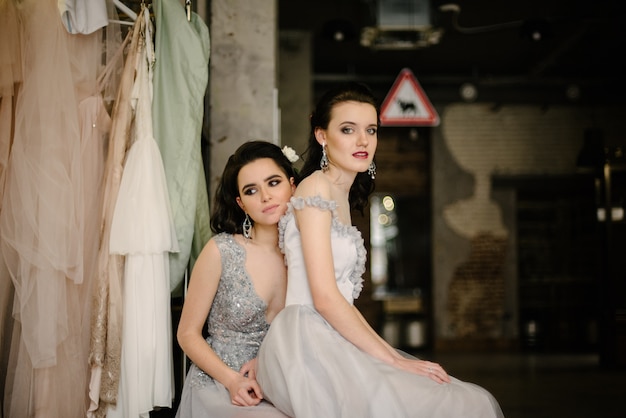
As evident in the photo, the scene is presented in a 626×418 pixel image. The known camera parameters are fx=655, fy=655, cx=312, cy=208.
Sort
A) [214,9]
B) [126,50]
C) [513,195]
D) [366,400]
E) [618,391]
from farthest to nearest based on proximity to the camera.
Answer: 1. [513,195]
2. [618,391]
3. [214,9]
4. [126,50]
5. [366,400]

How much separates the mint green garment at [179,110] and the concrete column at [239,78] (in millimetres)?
776

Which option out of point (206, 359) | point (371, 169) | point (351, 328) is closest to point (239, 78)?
point (371, 169)

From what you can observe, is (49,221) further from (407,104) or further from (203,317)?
(407,104)

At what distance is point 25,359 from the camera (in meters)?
2.60

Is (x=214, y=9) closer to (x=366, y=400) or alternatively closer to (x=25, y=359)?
(x=25, y=359)

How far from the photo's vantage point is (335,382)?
2.12m

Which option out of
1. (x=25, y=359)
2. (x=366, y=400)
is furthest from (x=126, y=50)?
(x=366, y=400)

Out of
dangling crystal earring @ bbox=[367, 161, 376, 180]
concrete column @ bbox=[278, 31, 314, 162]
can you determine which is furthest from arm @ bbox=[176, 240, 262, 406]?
concrete column @ bbox=[278, 31, 314, 162]

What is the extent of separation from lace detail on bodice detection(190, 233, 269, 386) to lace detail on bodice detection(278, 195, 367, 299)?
210 millimetres

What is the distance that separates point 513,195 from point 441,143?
128 cm

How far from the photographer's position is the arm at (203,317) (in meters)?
2.51

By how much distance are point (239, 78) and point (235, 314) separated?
170 centimetres

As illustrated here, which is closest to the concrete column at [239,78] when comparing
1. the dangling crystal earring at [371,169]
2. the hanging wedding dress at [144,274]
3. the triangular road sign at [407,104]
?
the hanging wedding dress at [144,274]

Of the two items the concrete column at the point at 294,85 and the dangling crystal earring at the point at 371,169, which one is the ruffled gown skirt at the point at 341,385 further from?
the concrete column at the point at 294,85
